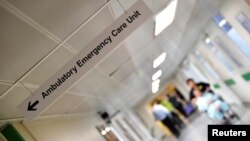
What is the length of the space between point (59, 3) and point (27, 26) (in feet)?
1.00

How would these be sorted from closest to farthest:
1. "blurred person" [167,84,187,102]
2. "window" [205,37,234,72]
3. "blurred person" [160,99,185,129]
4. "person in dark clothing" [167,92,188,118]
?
"window" [205,37,234,72] < "blurred person" [160,99,185,129] < "person in dark clothing" [167,92,188,118] < "blurred person" [167,84,187,102]

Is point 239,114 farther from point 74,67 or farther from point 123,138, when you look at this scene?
point 74,67

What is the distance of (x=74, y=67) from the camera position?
2.76 meters

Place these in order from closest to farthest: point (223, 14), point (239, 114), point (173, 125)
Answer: point (223, 14) < point (239, 114) < point (173, 125)

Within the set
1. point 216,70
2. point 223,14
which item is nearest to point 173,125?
point 216,70

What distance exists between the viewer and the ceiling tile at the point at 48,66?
3135 mm

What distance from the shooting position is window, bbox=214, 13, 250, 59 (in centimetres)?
719

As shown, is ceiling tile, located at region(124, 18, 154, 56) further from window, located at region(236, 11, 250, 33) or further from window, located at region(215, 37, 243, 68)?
window, located at region(215, 37, 243, 68)

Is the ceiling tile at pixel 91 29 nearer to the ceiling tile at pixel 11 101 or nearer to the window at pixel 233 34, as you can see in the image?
the ceiling tile at pixel 11 101

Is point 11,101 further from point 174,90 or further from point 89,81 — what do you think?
point 174,90

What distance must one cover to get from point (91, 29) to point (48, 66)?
58cm

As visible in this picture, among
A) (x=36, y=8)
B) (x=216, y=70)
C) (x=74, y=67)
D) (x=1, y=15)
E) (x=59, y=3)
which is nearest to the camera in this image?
(x=1, y=15)

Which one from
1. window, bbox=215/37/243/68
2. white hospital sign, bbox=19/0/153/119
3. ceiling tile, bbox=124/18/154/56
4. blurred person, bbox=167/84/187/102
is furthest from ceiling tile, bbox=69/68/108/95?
blurred person, bbox=167/84/187/102

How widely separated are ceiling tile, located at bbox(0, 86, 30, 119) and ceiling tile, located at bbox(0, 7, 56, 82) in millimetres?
244
